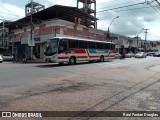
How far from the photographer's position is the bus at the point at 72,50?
25.9 meters

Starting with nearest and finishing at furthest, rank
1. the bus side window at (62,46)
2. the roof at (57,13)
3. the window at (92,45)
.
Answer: the bus side window at (62,46) → the window at (92,45) → the roof at (57,13)

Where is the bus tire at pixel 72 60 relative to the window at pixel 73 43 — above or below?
below

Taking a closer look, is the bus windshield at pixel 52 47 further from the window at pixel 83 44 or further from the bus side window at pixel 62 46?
the window at pixel 83 44

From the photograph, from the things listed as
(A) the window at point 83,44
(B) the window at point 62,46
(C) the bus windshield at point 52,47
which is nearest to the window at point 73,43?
(B) the window at point 62,46

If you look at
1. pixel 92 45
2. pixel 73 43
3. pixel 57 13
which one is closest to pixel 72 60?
pixel 73 43

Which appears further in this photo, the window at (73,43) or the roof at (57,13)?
the roof at (57,13)

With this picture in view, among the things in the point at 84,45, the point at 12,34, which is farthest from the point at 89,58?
the point at 12,34

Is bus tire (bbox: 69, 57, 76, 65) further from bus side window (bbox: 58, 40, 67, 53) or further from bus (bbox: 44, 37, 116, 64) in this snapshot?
bus side window (bbox: 58, 40, 67, 53)

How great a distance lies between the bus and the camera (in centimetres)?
2588

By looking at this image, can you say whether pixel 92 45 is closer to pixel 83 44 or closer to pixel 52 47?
pixel 83 44

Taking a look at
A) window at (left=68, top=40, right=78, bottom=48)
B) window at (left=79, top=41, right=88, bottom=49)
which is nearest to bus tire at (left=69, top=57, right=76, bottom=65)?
window at (left=68, top=40, right=78, bottom=48)

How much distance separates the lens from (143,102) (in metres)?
8.32

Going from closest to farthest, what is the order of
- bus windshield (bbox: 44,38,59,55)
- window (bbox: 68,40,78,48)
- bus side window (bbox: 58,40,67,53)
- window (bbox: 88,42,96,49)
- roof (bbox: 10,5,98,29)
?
bus windshield (bbox: 44,38,59,55)
bus side window (bbox: 58,40,67,53)
window (bbox: 68,40,78,48)
window (bbox: 88,42,96,49)
roof (bbox: 10,5,98,29)

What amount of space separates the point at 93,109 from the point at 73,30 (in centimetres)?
3953
